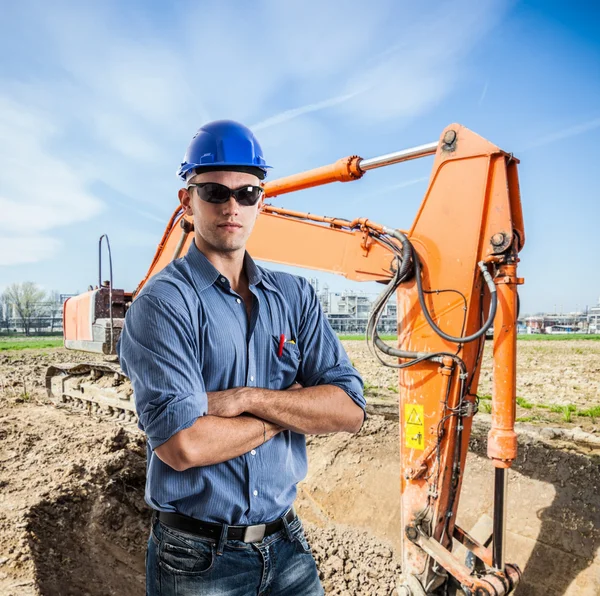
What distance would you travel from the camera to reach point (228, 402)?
1866 mm

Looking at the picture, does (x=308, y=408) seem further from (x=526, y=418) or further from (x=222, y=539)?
(x=526, y=418)

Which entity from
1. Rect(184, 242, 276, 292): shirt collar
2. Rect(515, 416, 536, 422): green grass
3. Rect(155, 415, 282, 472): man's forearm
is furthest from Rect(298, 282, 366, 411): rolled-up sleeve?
Rect(515, 416, 536, 422): green grass

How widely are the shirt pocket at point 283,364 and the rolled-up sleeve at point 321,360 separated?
72 millimetres

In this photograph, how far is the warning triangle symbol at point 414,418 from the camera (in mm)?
3871

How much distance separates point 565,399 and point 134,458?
10022mm

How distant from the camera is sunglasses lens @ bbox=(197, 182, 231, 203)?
205 cm

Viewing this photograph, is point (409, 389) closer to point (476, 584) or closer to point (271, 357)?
point (476, 584)

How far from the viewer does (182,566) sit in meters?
1.84

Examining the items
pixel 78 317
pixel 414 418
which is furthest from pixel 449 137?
pixel 78 317

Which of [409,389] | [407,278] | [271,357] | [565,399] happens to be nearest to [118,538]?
[409,389]

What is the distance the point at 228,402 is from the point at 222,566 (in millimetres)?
560

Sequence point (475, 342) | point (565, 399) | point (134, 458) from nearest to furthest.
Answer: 1. point (475, 342)
2. point (134, 458)
3. point (565, 399)

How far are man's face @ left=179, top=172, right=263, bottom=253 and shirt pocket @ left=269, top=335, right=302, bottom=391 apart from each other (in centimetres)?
41

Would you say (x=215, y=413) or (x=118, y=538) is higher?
(x=215, y=413)
